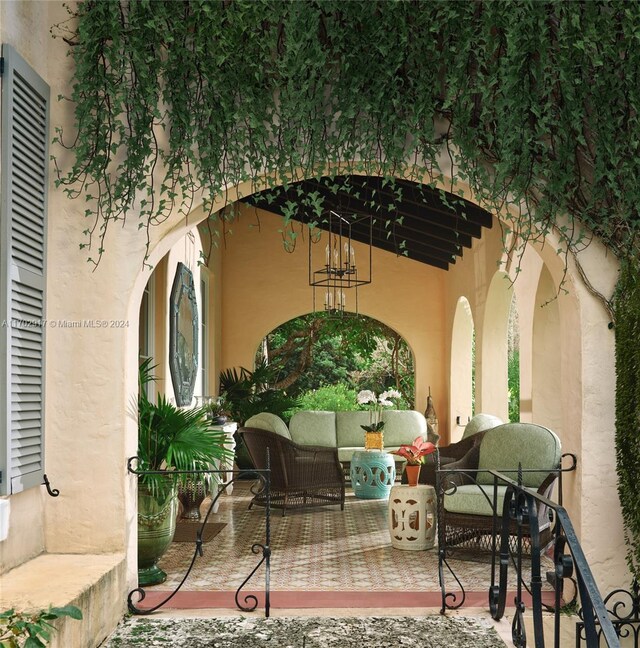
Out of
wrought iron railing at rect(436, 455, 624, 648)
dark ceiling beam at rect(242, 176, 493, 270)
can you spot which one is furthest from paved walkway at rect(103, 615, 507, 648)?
dark ceiling beam at rect(242, 176, 493, 270)

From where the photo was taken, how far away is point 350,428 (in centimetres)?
1061

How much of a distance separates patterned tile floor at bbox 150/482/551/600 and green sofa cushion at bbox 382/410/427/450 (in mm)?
2840

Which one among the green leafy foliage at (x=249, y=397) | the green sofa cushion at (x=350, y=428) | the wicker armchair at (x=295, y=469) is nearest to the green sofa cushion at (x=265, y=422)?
the wicker armchair at (x=295, y=469)

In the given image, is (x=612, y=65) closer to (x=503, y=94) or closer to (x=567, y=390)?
(x=503, y=94)

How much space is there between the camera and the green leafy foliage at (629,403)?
4.22 meters

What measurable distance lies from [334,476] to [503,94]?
4.74 m

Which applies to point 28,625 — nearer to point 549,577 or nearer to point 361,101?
point 549,577

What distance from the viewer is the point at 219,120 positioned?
13.7 ft

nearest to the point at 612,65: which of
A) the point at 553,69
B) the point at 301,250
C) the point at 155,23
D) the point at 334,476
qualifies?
the point at 553,69

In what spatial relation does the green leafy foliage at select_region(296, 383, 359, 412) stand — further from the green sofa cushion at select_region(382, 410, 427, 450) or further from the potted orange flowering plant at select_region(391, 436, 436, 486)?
the potted orange flowering plant at select_region(391, 436, 436, 486)

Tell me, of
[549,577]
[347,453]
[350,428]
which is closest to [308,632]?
[549,577]

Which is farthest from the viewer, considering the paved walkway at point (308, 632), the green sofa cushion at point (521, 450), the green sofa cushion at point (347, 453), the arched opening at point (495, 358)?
the arched opening at point (495, 358)

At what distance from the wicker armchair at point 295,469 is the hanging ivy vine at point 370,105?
12.7 feet

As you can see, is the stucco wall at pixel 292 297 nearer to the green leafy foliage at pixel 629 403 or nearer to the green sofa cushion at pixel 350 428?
the green sofa cushion at pixel 350 428
